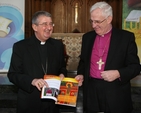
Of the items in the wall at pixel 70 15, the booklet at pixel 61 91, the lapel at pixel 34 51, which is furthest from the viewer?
the wall at pixel 70 15

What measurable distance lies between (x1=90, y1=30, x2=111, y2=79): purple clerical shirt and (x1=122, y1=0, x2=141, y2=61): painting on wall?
4.36 m

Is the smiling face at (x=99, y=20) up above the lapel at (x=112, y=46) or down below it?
above

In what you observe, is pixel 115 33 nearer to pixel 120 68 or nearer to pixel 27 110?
pixel 120 68

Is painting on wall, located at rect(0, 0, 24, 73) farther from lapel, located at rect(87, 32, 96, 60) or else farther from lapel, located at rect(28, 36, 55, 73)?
lapel, located at rect(87, 32, 96, 60)

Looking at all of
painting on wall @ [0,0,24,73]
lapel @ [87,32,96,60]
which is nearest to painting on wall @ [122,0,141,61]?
painting on wall @ [0,0,24,73]

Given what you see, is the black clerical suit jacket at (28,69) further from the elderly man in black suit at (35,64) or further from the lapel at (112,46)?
the lapel at (112,46)

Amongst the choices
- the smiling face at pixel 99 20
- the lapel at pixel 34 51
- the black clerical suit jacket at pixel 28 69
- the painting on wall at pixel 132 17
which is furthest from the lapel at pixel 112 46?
the painting on wall at pixel 132 17

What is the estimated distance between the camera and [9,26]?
22.8ft

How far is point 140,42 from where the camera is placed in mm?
7062

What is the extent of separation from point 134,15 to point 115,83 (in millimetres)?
4726

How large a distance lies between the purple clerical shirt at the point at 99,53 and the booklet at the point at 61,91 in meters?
0.35

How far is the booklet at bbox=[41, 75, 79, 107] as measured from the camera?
2.53 metres

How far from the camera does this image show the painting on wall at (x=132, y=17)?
7.14 metres

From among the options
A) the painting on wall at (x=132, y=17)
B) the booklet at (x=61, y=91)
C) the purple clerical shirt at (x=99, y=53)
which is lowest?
the booklet at (x=61, y=91)
